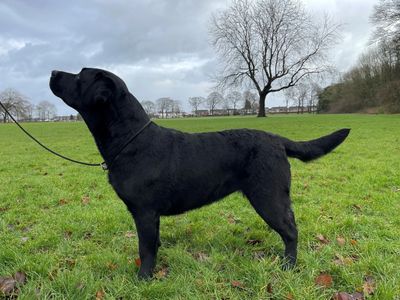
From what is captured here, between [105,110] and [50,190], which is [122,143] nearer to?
[105,110]

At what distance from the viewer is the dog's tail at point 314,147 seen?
377 cm

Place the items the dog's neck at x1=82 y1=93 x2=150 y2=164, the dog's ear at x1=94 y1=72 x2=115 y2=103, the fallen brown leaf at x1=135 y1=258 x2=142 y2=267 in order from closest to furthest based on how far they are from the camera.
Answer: the dog's ear at x1=94 y1=72 x2=115 y2=103, the dog's neck at x1=82 y1=93 x2=150 y2=164, the fallen brown leaf at x1=135 y1=258 x2=142 y2=267

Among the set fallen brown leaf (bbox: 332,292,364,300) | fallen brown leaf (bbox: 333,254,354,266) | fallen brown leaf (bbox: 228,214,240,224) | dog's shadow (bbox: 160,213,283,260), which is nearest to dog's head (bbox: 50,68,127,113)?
dog's shadow (bbox: 160,213,283,260)

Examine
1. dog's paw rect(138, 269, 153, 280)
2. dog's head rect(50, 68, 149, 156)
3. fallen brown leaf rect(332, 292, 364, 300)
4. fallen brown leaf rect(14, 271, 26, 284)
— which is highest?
dog's head rect(50, 68, 149, 156)

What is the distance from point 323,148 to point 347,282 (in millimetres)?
1403

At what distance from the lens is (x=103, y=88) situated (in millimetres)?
3258

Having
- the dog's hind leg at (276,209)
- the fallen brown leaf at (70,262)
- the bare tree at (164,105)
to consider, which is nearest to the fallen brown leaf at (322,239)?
the dog's hind leg at (276,209)

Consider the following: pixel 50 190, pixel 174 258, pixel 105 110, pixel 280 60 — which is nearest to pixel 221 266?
pixel 174 258

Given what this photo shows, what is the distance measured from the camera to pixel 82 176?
26.7 ft

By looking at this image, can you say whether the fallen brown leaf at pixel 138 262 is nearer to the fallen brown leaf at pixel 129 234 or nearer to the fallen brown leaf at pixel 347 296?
the fallen brown leaf at pixel 129 234

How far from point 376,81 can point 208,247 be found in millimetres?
68137

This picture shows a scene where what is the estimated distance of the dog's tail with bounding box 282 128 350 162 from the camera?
377 centimetres

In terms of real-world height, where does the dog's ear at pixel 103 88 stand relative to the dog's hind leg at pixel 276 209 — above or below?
above

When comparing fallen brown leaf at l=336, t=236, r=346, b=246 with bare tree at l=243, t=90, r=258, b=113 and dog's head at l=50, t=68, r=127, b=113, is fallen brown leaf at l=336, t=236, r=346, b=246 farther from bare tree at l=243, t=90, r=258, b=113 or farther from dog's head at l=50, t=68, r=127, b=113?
bare tree at l=243, t=90, r=258, b=113
